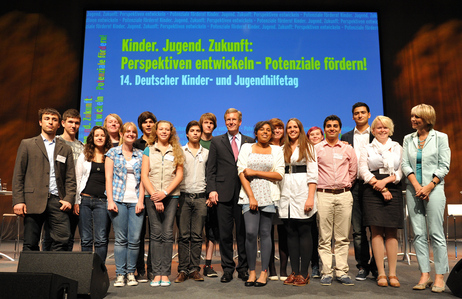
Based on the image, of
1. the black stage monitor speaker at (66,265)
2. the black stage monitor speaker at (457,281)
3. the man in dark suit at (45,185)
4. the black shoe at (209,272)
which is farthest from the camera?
the black shoe at (209,272)

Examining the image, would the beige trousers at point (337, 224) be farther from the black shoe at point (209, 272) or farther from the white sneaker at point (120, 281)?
the white sneaker at point (120, 281)

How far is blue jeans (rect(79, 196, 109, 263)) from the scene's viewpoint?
3.14 meters

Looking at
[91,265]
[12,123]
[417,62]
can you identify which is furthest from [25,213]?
[417,62]

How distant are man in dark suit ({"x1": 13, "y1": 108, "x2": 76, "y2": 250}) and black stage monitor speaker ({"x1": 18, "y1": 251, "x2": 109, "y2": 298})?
491mm

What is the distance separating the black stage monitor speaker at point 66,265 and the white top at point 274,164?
133 centimetres

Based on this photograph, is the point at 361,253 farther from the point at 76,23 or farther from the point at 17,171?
the point at 76,23

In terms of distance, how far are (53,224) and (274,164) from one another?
1894mm

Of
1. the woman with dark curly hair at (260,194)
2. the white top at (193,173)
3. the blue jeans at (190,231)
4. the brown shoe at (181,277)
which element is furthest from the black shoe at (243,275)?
the white top at (193,173)

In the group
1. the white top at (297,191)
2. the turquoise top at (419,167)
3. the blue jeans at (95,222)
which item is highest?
the turquoise top at (419,167)

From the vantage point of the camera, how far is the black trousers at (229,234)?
10.9ft

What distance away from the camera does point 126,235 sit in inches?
124

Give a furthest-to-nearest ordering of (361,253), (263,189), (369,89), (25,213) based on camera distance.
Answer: (369,89) → (361,253) → (263,189) → (25,213)

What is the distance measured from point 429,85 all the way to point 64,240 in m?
6.37

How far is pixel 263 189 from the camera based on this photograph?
315 cm
